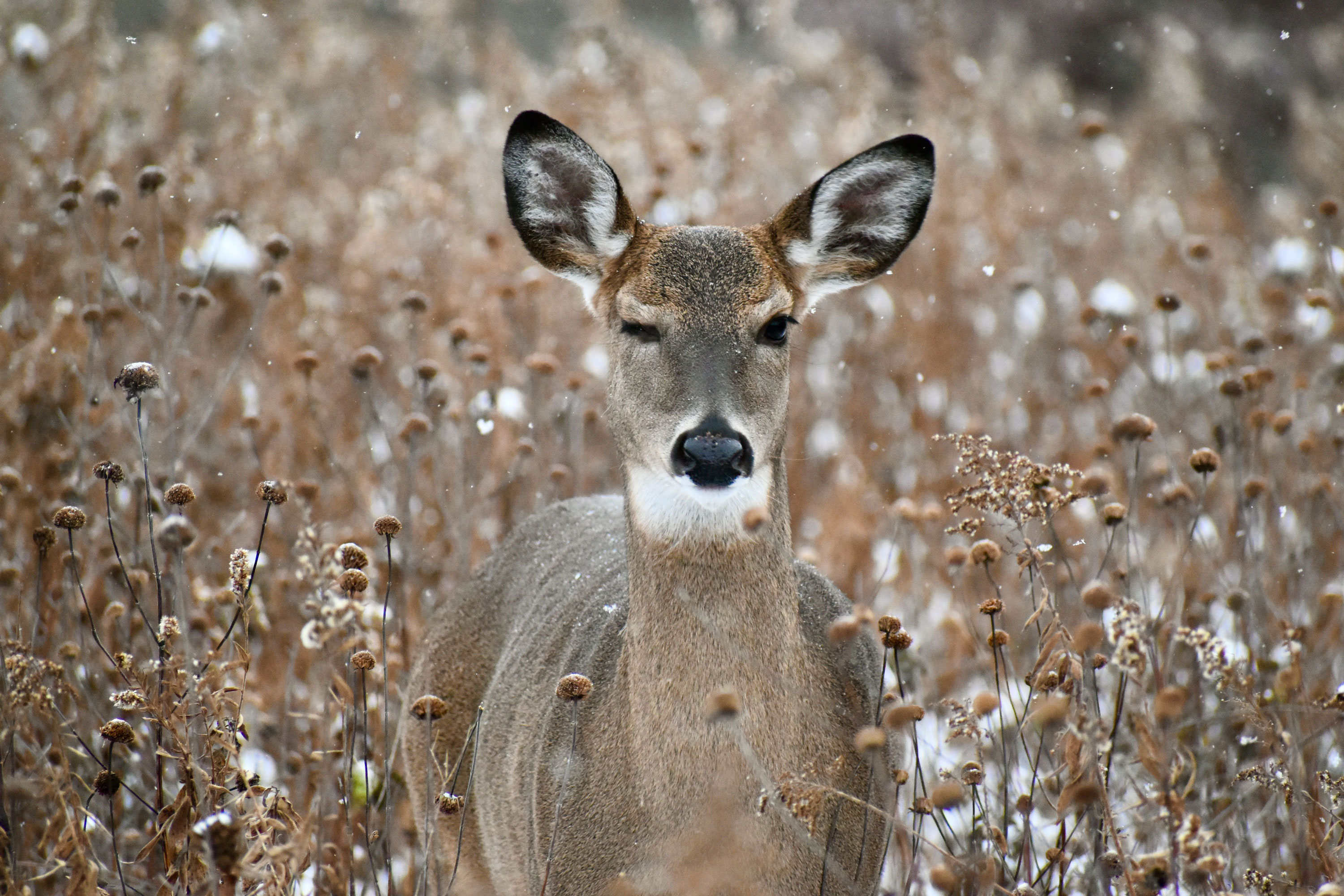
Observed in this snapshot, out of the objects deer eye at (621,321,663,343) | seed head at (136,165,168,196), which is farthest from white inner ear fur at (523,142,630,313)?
seed head at (136,165,168,196)

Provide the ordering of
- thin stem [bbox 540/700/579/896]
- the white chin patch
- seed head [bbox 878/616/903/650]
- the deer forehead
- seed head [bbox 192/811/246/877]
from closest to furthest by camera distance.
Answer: seed head [bbox 192/811/246/877] < thin stem [bbox 540/700/579/896] < seed head [bbox 878/616/903/650] < the white chin patch < the deer forehead

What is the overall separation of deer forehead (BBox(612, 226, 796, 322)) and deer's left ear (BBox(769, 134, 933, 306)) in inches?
5.3

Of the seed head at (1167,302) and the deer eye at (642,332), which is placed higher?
the seed head at (1167,302)

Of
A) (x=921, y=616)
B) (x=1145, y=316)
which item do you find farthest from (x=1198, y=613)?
(x=1145, y=316)

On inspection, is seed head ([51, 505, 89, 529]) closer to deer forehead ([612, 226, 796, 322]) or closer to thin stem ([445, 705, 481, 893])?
thin stem ([445, 705, 481, 893])

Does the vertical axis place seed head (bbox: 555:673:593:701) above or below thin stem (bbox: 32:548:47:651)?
below

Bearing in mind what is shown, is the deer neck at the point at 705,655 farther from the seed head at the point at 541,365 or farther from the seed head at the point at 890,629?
the seed head at the point at 541,365

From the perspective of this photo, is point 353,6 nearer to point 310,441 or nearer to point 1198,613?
point 310,441

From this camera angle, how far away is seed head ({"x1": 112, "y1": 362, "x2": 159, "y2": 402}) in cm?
261

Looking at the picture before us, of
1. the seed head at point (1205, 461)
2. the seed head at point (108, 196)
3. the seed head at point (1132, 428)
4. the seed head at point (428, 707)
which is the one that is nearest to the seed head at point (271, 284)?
the seed head at point (108, 196)

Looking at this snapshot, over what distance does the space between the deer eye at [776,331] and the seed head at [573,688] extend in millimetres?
1006

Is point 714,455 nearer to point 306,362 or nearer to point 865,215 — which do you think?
point 865,215

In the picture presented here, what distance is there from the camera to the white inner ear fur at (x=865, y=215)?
130 inches

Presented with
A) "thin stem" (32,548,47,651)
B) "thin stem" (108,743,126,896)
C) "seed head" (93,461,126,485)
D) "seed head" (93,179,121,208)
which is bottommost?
"thin stem" (108,743,126,896)
